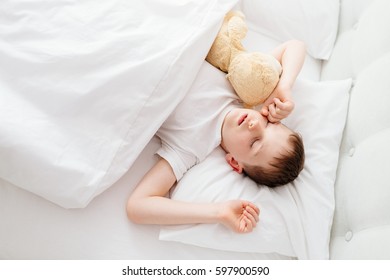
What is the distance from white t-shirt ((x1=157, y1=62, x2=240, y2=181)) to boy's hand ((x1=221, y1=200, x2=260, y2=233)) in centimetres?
17

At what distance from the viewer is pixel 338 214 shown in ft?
3.72

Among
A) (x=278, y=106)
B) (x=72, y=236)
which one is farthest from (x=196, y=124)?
(x=72, y=236)

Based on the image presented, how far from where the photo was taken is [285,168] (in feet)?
3.66

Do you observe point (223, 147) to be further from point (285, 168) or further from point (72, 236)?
point (72, 236)

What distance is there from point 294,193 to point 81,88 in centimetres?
59

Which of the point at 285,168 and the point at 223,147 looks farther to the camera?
the point at 223,147

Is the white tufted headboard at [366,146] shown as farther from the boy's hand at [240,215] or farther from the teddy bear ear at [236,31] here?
the teddy bear ear at [236,31]

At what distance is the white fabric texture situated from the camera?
1052 mm

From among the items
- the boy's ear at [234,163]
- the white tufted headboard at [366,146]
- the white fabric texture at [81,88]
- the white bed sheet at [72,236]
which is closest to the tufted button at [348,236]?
the white tufted headboard at [366,146]

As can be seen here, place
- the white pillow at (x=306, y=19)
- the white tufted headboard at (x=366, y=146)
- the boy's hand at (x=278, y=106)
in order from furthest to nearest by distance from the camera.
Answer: the white pillow at (x=306, y=19), the boy's hand at (x=278, y=106), the white tufted headboard at (x=366, y=146)

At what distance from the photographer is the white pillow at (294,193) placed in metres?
1.10

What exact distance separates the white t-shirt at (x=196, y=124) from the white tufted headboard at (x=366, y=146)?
33 centimetres
